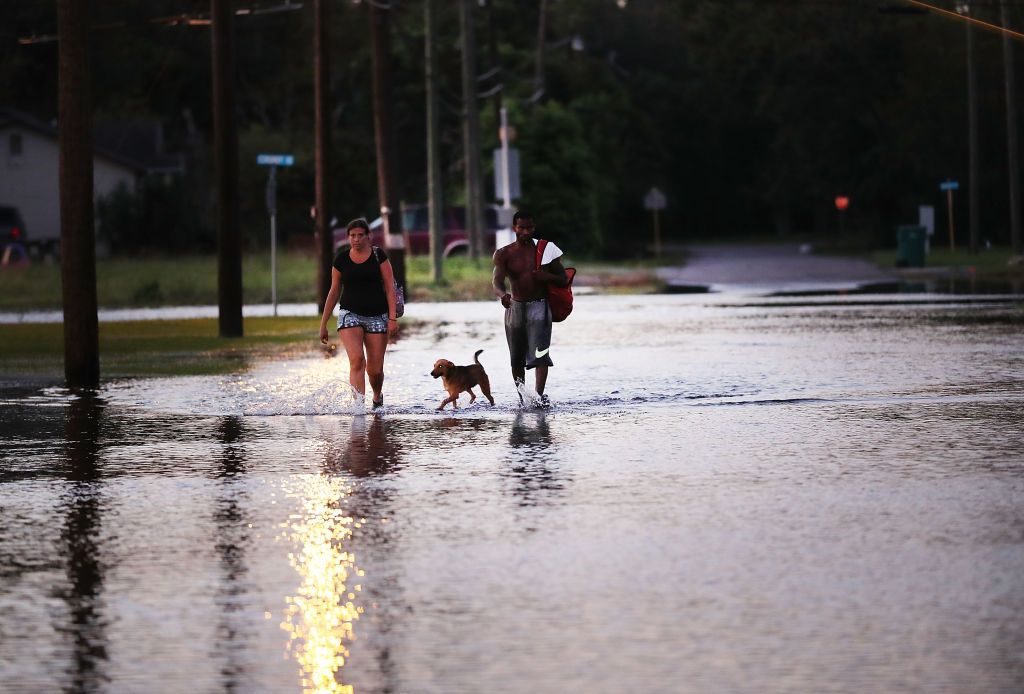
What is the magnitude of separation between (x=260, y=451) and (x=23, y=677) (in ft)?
23.5

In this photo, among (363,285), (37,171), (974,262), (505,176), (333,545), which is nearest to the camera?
(333,545)

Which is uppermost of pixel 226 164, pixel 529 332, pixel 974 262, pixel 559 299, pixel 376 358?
pixel 226 164

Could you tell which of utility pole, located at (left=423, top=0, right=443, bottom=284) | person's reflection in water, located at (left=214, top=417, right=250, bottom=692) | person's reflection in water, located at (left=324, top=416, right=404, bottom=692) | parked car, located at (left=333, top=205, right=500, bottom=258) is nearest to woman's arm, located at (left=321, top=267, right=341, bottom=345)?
person's reflection in water, located at (left=324, top=416, right=404, bottom=692)

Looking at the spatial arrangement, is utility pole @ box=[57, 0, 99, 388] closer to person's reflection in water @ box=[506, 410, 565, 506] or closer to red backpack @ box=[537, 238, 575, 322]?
red backpack @ box=[537, 238, 575, 322]

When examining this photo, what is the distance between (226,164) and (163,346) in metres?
2.75

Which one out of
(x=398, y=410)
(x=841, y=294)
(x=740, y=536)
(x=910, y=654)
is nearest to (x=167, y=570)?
(x=740, y=536)

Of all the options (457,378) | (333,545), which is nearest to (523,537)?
(333,545)

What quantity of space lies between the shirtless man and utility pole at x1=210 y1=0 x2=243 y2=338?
10.4 meters

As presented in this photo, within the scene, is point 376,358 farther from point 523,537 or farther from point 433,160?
point 433,160

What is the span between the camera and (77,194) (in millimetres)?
20500

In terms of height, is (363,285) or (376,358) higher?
(363,285)

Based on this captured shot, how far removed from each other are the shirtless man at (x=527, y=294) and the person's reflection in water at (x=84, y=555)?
372 cm

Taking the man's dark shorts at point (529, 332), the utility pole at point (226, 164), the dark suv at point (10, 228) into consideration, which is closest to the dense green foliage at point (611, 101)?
the dark suv at point (10, 228)

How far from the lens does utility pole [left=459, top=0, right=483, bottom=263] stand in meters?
52.4
